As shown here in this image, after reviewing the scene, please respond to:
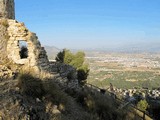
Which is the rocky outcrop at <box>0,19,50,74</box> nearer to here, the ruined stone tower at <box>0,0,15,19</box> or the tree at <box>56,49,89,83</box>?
the ruined stone tower at <box>0,0,15,19</box>

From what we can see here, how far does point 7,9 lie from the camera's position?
15203 mm

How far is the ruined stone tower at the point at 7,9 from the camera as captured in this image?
1477cm

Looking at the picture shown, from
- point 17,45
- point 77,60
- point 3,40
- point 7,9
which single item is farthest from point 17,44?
point 77,60

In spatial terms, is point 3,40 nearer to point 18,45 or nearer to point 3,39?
point 3,39

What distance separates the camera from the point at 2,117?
6227 mm

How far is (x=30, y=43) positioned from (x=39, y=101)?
6207 millimetres

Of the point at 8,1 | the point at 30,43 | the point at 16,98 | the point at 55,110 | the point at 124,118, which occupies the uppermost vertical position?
the point at 8,1

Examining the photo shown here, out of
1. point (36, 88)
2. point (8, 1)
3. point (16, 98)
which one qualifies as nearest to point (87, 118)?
point (36, 88)

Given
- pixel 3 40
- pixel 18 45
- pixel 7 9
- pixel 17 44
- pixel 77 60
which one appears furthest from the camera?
pixel 77 60

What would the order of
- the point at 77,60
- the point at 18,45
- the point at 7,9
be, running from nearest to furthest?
the point at 18,45 → the point at 7,9 → the point at 77,60

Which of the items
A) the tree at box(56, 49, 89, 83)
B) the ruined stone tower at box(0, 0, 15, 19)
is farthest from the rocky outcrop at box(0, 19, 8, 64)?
the tree at box(56, 49, 89, 83)

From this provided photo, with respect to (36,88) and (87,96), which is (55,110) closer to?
(36,88)

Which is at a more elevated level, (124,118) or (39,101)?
(39,101)

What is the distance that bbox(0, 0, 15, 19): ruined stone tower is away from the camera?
14.8 m
